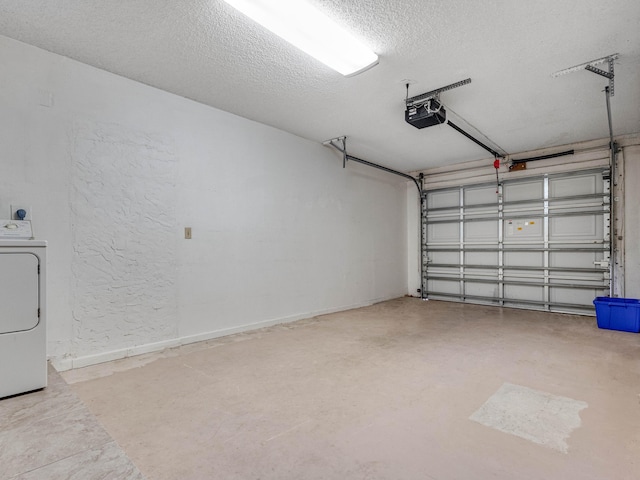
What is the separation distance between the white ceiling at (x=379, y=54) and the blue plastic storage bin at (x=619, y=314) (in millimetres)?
2366

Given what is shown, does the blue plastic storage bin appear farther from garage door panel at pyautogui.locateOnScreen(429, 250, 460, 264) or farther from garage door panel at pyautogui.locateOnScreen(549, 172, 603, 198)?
garage door panel at pyautogui.locateOnScreen(429, 250, 460, 264)

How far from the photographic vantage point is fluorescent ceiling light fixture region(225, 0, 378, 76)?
2139mm

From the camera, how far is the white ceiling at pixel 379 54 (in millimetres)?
2215

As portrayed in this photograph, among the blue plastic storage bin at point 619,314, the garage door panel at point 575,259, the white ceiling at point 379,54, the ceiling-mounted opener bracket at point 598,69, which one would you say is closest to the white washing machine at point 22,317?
the white ceiling at point 379,54

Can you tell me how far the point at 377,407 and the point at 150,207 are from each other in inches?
109

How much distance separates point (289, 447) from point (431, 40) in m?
2.96

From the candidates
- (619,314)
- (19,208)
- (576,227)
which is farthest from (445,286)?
(19,208)

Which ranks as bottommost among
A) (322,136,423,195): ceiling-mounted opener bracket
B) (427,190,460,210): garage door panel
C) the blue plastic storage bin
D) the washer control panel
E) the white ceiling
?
the blue plastic storage bin

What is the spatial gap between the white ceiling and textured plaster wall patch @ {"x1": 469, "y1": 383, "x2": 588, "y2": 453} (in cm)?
264

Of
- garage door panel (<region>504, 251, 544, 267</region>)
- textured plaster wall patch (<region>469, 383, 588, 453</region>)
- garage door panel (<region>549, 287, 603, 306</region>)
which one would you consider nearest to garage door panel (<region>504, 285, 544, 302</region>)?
garage door panel (<region>549, 287, 603, 306</region>)

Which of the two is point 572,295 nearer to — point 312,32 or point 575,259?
point 575,259

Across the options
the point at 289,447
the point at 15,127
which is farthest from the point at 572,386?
the point at 15,127

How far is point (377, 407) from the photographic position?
208 cm

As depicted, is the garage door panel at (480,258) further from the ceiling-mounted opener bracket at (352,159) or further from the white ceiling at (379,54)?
the white ceiling at (379,54)
